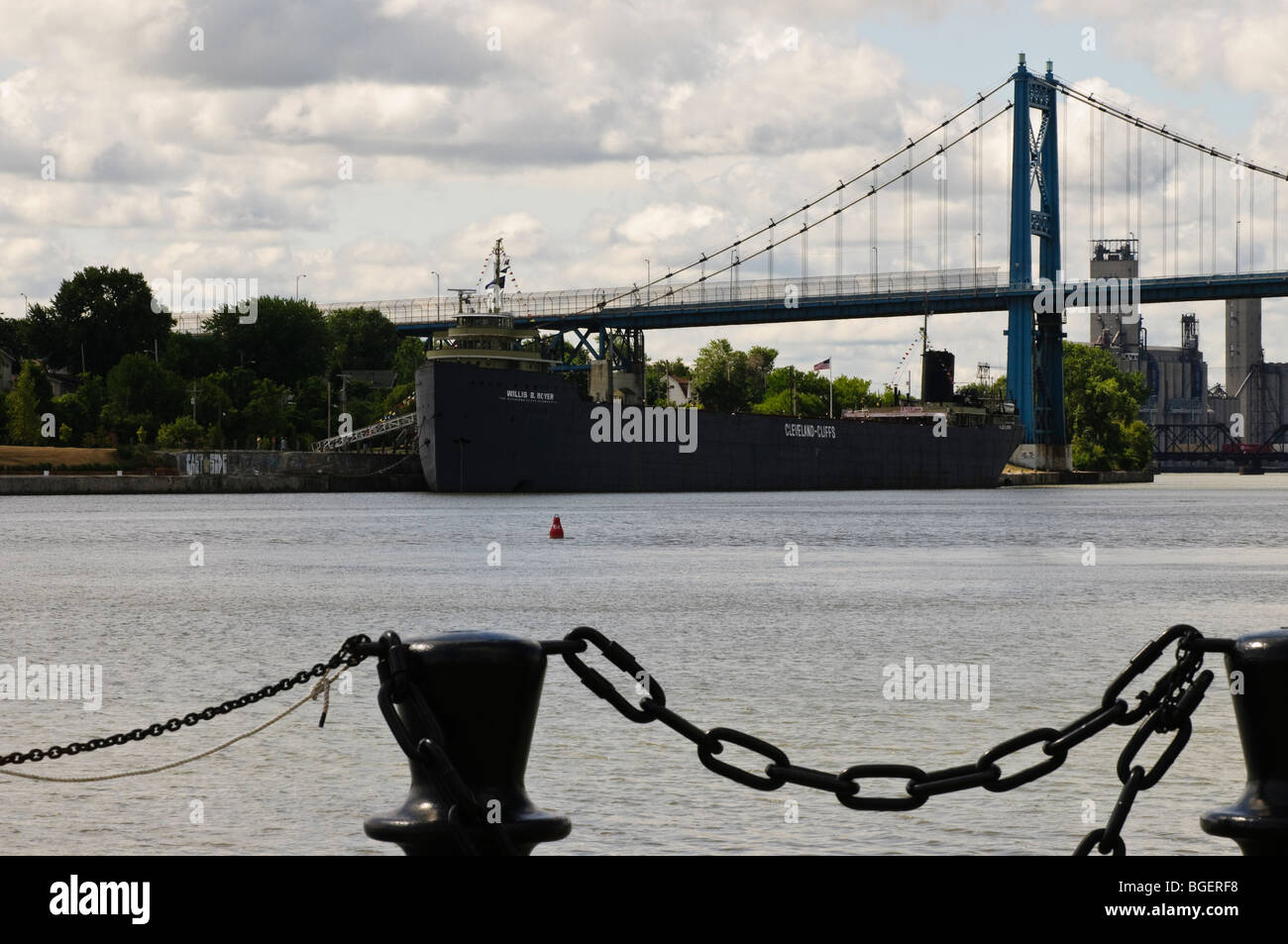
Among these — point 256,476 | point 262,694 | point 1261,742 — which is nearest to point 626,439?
point 256,476

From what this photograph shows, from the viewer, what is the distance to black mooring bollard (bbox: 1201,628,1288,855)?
15.6 ft

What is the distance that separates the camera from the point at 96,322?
125125 millimetres

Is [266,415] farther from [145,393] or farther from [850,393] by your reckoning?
[850,393]

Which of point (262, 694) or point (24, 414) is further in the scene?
point (24, 414)

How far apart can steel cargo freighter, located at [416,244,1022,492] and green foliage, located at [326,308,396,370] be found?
49.8m

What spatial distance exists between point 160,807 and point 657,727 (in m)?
4.50

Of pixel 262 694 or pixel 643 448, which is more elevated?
pixel 643 448

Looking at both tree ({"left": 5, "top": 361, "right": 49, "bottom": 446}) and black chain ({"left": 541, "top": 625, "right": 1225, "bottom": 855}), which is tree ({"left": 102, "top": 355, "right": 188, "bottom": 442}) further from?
black chain ({"left": 541, "top": 625, "right": 1225, "bottom": 855})

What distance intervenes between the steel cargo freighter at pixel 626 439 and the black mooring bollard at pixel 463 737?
7138cm

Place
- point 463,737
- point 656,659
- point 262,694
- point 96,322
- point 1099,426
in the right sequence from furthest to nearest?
1. point 1099,426
2. point 96,322
3. point 656,659
4. point 262,694
5. point 463,737

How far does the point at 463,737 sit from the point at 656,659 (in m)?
13.7

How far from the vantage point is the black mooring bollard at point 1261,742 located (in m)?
4.74

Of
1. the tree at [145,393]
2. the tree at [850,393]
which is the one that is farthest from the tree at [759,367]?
the tree at [145,393]
